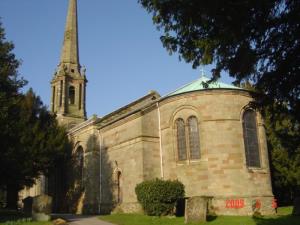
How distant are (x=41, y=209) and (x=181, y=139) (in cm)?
1080

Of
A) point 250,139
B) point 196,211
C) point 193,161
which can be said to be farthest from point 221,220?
point 250,139

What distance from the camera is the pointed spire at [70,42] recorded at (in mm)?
46500

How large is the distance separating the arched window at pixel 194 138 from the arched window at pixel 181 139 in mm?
559

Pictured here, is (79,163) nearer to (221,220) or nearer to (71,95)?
(71,95)

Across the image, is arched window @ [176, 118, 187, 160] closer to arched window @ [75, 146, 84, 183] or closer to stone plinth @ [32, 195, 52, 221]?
stone plinth @ [32, 195, 52, 221]

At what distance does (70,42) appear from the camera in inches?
1855

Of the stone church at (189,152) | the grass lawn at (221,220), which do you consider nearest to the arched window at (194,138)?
the stone church at (189,152)

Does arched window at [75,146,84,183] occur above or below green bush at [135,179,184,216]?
above

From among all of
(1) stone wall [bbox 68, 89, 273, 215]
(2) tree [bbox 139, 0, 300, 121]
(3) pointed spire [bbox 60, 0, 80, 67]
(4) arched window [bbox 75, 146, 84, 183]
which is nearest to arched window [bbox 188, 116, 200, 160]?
(1) stone wall [bbox 68, 89, 273, 215]

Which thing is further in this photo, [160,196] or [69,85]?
[69,85]

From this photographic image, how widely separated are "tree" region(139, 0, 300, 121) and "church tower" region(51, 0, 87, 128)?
112 feet

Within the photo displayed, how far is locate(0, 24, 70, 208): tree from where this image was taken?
Answer: 24.2 metres

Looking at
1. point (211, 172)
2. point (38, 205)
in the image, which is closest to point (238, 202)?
point (211, 172)
